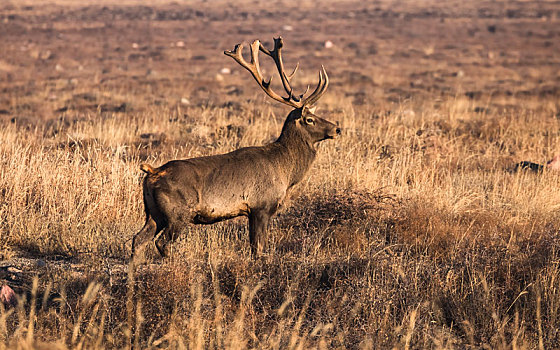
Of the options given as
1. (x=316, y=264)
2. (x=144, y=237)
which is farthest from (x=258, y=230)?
(x=144, y=237)

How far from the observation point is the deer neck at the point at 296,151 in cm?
770

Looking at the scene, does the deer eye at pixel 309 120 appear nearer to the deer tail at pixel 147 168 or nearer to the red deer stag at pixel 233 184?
the red deer stag at pixel 233 184

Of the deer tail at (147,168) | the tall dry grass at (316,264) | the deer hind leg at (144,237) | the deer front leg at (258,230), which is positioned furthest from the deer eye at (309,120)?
the deer hind leg at (144,237)

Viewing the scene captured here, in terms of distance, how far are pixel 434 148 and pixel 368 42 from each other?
130ft

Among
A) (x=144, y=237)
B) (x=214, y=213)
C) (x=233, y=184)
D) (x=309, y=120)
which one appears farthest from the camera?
(x=309, y=120)

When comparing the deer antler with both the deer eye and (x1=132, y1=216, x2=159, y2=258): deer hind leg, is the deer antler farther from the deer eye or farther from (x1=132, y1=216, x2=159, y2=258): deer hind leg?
(x1=132, y1=216, x2=159, y2=258): deer hind leg

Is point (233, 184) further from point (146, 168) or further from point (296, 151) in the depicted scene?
point (296, 151)

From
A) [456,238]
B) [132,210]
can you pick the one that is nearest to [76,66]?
[132,210]

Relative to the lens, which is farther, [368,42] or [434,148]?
[368,42]

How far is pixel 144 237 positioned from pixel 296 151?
2040 mm

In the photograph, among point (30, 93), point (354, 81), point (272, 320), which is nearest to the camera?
point (272, 320)

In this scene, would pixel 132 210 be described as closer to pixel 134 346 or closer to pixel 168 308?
pixel 168 308

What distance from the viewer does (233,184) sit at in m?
6.96

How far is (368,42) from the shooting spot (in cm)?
5131
